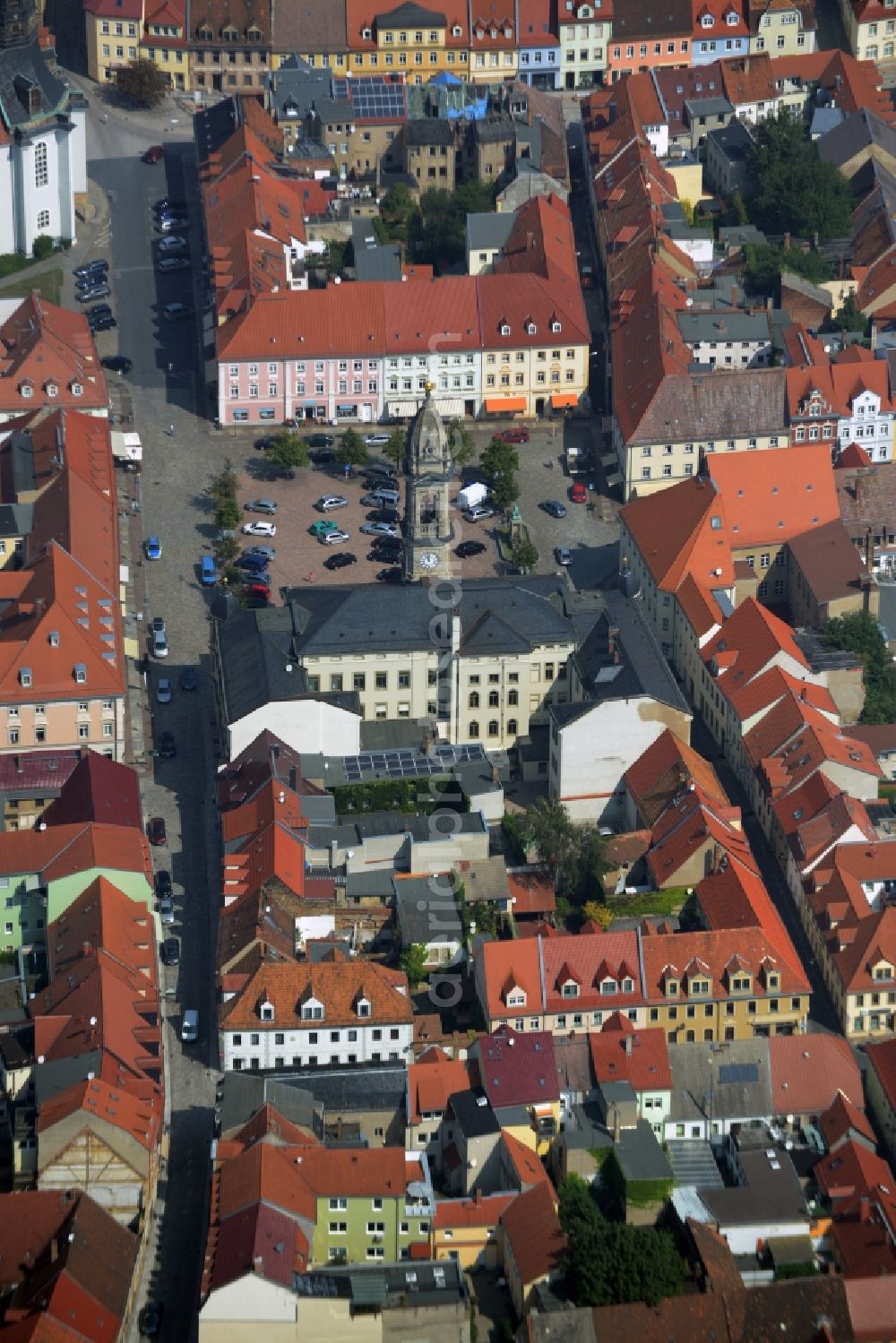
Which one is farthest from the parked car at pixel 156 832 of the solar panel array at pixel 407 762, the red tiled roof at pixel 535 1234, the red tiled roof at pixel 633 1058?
the red tiled roof at pixel 535 1234

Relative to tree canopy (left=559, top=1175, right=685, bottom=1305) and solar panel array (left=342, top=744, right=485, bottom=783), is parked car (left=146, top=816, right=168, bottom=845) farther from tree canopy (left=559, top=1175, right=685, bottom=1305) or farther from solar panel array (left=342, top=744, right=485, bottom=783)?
tree canopy (left=559, top=1175, right=685, bottom=1305)

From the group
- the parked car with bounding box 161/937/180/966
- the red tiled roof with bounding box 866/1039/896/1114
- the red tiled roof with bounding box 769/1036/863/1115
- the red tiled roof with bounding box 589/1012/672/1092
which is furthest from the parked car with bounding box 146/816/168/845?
the red tiled roof with bounding box 866/1039/896/1114

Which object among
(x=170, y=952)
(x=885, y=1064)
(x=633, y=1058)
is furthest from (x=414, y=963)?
(x=885, y=1064)

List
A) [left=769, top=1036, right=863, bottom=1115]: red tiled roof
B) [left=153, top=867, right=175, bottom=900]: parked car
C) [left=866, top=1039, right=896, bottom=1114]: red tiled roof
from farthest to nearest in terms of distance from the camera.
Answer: [left=153, top=867, right=175, bottom=900]: parked car → [left=866, top=1039, right=896, bottom=1114]: red tiled roof → [left=769, top=1036, right=863, bottom=1115]: red tiled roof

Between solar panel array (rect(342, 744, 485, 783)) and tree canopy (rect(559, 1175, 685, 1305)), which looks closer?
tree canopy (rect(559, 1175, 685, 1305))

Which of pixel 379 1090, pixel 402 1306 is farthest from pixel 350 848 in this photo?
pixel 402 1306

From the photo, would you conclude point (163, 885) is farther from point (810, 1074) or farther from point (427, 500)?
point (810, 1074)

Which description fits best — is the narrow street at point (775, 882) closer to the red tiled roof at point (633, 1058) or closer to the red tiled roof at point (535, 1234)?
the red tiled roof at point (633, 1058)
